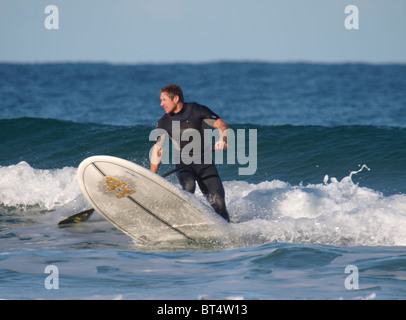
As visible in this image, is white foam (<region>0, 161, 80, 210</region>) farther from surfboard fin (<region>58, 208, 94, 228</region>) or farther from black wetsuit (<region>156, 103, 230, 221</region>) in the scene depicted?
black wetsuit (<region>156, 103, 230, 221</region>)

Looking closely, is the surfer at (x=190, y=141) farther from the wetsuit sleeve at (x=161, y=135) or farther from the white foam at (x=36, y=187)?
the white foam at (x=36, y=187)

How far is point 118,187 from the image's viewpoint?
21.9 feet

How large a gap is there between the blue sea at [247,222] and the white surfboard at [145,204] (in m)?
0.25

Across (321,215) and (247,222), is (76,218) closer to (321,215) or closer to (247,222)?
(247,222)

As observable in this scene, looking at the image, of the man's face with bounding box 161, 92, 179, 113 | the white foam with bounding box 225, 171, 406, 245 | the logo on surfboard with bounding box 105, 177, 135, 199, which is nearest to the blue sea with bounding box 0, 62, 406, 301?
the white foam with bounding box 225, 171, 406, 245

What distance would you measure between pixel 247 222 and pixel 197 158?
993 mm

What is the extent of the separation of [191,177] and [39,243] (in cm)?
200

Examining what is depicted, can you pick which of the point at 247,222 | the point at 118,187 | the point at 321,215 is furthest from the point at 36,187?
the point at 321,215

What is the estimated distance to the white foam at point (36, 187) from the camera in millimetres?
10023

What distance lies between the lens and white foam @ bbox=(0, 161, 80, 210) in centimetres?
1002

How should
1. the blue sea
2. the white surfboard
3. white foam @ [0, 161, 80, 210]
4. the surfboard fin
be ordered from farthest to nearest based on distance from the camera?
white foam @ [0, 161, 80, 210]
the surfboard fin
the white surfboard
the blue sea
